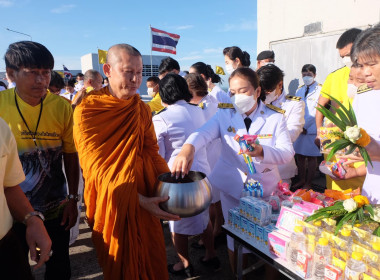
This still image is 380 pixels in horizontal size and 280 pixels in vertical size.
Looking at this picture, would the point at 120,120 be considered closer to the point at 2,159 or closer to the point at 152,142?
the point at 152,142

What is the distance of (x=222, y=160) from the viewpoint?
8.68 ft

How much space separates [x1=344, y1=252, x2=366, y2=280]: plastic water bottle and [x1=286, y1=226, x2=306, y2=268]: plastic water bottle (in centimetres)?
26

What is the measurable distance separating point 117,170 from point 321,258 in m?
1.41

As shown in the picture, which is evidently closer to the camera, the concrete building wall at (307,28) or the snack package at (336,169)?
the snack package at (336,169)

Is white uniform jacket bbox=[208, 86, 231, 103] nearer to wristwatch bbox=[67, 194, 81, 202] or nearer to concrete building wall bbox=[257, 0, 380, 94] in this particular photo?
wristwatch bbox=[67, 194, 81, 202]

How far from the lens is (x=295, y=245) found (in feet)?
5.38

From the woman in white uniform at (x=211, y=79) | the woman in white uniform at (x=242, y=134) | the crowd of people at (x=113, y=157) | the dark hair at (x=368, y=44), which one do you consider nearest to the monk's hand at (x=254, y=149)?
the crowd of people at (x=113, y=157)

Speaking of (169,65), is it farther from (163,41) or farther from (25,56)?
(163,41)

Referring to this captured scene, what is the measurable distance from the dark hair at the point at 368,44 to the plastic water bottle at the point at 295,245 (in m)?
1.10

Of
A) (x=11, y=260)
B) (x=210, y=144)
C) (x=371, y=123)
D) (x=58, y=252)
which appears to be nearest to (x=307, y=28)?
(x=210, y=144)

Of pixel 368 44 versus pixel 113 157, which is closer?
pixel 368 44

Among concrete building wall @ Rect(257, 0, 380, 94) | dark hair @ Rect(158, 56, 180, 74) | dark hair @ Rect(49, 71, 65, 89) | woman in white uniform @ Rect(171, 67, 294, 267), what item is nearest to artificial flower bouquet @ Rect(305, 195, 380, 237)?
woman in white uniform @ Rect(171, 67, 294, 267)

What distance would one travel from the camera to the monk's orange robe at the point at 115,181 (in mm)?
1919

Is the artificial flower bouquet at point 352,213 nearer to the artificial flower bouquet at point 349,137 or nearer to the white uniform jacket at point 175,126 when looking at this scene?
the artificial flower bouquet at point 349,137
